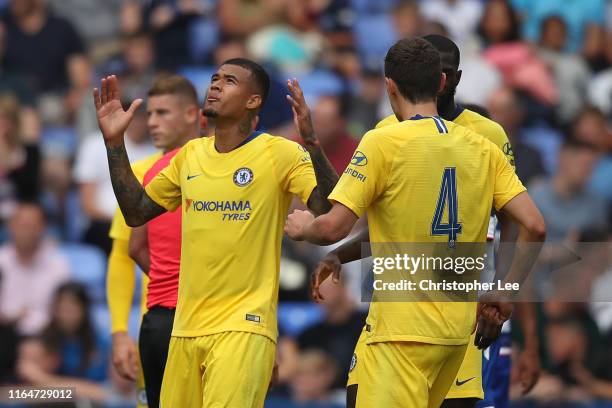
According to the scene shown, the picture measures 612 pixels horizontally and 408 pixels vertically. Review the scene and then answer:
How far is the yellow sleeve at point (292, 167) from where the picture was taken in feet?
25.2

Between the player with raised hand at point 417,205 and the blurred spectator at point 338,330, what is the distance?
220 inches

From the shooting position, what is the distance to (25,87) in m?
16.4

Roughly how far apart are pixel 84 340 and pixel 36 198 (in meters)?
2.95

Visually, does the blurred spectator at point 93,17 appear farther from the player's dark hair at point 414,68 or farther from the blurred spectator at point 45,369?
the player's dark hair at point 414,68

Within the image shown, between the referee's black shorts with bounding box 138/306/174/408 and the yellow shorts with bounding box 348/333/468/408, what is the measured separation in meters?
1.93

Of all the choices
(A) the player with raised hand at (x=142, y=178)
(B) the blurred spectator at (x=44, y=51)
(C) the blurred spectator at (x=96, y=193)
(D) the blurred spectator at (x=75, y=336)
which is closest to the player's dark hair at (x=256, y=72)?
(A) the player with raised hand at (x=142, y=178)

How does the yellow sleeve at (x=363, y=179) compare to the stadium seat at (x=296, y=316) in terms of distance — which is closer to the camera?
the yellow sleeve at (x=363, y=179)

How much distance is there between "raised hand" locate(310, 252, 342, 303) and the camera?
23.8 ft

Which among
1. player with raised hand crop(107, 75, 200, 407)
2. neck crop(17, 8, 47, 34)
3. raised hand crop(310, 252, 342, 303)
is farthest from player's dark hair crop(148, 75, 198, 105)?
neck crop(17, 8, 47, 34)

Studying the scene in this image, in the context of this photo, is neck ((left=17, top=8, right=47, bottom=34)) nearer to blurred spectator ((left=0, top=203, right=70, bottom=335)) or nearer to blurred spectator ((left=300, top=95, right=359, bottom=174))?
blurred spectator ((left=0, top=203, right=70, bottom=335))

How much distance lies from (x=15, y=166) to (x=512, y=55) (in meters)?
5.89

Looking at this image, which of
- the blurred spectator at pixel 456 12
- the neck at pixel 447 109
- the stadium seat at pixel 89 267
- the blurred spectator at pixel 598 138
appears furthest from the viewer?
the blurred spectator at pixel 456 12

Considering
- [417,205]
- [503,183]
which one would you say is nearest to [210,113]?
[417,205]

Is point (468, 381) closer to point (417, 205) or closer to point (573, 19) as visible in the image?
point (417, 205)
